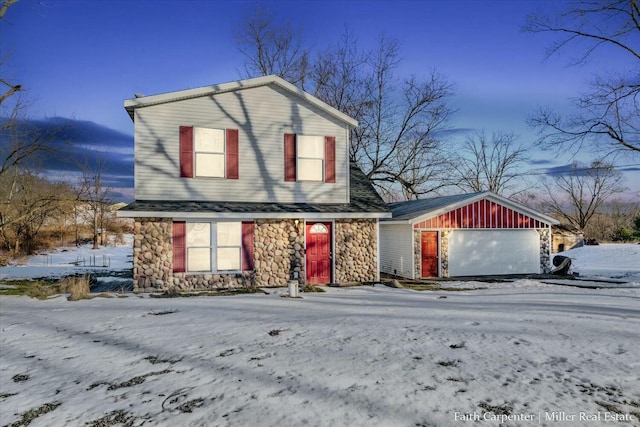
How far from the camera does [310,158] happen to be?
1361cm

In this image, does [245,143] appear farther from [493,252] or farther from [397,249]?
[493,252]

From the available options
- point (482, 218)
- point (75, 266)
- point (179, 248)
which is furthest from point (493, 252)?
point (75, 266)

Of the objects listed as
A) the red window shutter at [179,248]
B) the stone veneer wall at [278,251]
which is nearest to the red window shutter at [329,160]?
the stone veneer wall at [278,251]

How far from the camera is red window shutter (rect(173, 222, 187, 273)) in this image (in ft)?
39.5

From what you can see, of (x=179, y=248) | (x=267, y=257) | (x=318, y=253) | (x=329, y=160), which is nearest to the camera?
(x=179, y=248)

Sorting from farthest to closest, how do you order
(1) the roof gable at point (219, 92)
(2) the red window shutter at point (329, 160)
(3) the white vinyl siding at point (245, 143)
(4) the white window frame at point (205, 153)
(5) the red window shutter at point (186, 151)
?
(2) the red window shutter at point (329, 160)
(4) the white window frame at point (205, 153)
(5) the red window shutter at point (186, 151)
(3) the white vinyl siding at point (245, 143)
(1) the roof gable at point (219, 92)

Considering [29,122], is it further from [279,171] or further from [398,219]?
[398,219]

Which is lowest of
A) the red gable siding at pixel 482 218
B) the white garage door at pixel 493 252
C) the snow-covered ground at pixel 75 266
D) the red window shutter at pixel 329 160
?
the snow-covered ground at pixel 75 266

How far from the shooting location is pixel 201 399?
3.98 metres

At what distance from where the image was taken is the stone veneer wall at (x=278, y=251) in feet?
41.7

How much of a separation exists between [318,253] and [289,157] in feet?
11.2

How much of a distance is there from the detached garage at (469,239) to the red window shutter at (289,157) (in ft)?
18.0

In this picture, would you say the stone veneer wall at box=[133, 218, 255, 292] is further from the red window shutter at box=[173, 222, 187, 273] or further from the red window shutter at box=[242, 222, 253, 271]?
the red window shutter at box=[242, 222, 253, 271]

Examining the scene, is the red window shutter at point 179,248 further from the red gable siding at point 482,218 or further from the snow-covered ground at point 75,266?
A: the red gable siding at point 482,218
